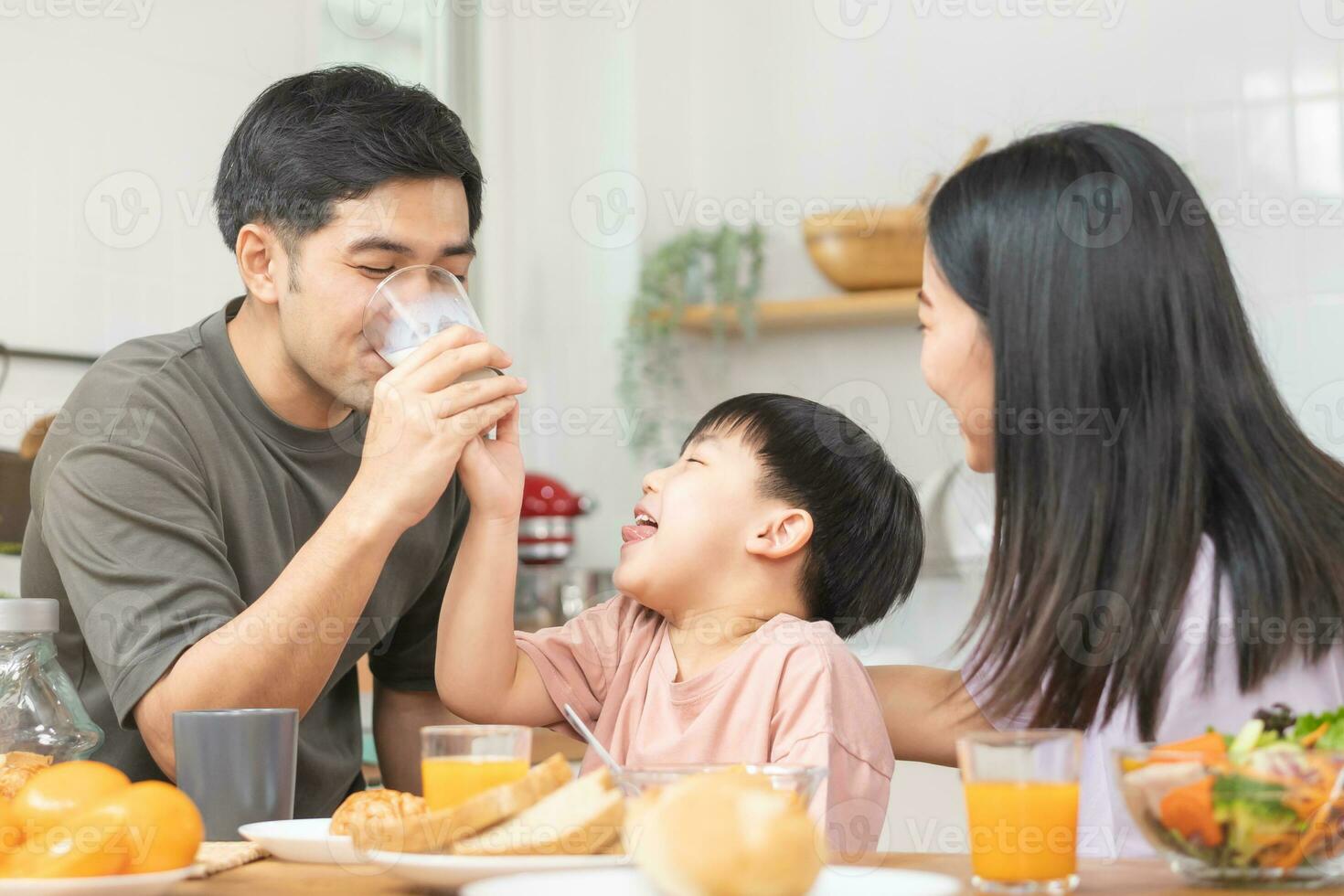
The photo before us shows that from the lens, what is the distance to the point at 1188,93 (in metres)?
3.08

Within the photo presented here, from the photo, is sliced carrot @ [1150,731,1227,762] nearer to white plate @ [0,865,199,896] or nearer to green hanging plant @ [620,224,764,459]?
white plate @ [0,865,199,896]

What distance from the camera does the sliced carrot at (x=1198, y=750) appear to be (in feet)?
2.28

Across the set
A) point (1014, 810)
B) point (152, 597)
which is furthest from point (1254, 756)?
point (152, 597)

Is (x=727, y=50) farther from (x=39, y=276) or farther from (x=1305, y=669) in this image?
(x=1305, y=669)

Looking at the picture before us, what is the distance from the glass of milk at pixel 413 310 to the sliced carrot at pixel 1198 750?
32.5 inches

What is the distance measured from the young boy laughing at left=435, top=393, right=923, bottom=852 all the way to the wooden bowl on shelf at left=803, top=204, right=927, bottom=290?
170 cm

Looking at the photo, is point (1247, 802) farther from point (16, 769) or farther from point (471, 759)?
point (16, 769)

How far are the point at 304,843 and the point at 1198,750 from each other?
20.1 inches

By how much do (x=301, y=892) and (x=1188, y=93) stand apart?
290 cm

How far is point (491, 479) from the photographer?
139 cm

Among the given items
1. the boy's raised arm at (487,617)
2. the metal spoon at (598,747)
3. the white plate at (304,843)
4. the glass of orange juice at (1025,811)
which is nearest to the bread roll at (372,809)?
the white plate at (304,843)

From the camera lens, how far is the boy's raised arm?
1339mm

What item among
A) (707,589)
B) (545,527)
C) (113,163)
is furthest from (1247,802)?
(545,527)


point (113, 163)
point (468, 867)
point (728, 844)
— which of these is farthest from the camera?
point (113, 163)
